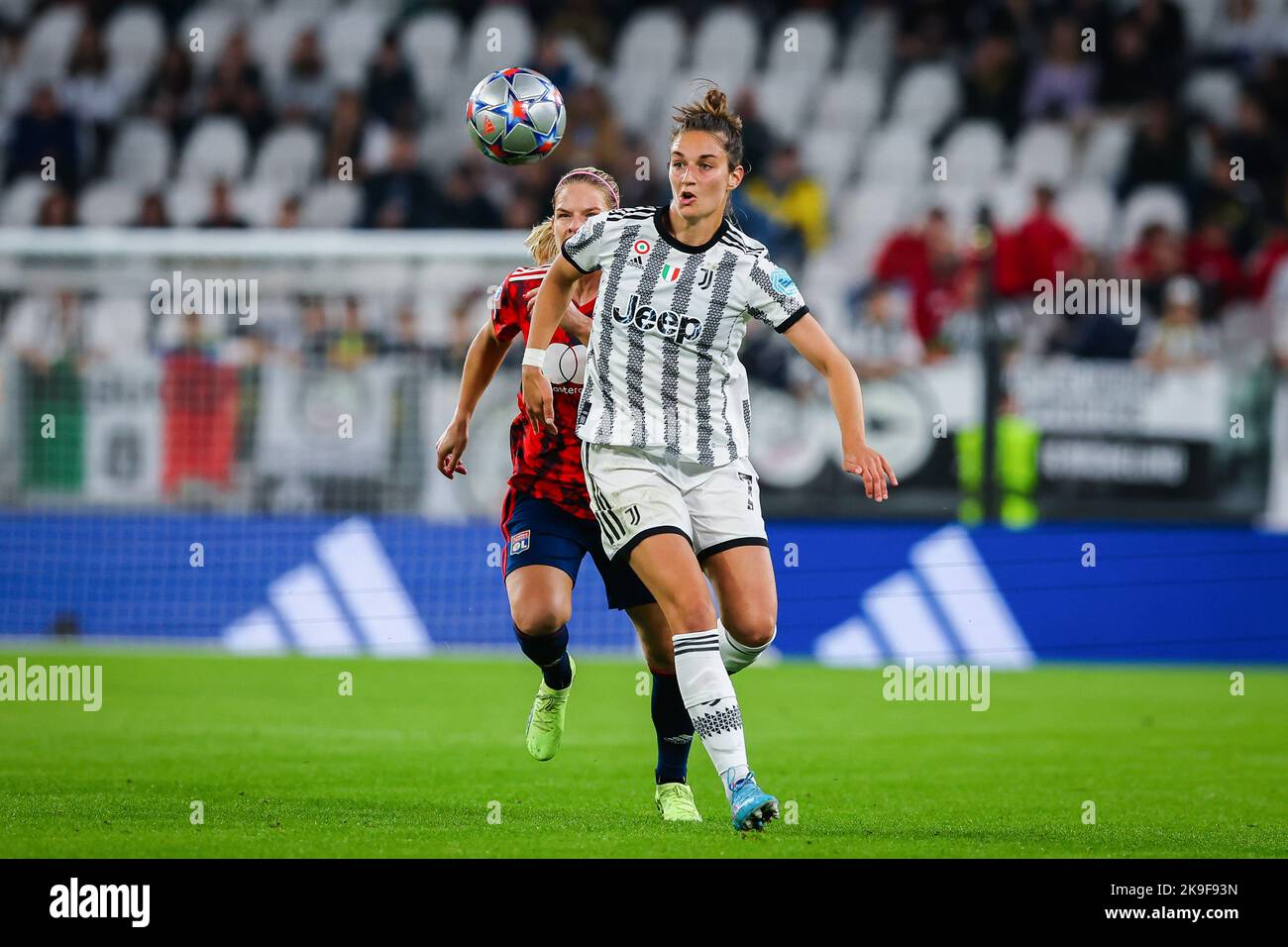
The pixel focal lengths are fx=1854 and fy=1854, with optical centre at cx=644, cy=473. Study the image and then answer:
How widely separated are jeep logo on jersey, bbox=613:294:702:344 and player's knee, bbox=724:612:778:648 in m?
0.97

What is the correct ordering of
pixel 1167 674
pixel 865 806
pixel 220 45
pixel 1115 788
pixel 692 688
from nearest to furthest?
pixel 692 688 → pixel 865 806 → pixel 1115 788 → pixel 1167 674 → pixel 220 45

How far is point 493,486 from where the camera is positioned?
13.4 meters

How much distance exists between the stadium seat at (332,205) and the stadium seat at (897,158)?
5.19 metres

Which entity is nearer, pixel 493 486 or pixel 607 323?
pixel 607 323

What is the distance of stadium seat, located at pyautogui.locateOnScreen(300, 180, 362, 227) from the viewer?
17812 mm

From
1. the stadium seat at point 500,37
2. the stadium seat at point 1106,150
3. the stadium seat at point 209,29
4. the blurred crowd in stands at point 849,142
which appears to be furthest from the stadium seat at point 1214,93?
the stadium seat at point 209,29

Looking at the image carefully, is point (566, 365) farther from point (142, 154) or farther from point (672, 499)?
point (142, 154)

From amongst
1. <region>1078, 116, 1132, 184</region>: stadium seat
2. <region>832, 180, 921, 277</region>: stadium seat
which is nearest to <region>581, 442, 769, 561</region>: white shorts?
<region>832, 180, 921, 277</region>: stadium seat

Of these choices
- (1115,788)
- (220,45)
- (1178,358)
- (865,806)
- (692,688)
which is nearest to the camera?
(692,688)

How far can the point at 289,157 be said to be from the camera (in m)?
18.7

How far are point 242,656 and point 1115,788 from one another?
23.4ft

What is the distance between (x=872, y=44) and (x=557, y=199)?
13.9 meters

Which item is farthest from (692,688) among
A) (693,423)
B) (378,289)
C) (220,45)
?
(220,45)

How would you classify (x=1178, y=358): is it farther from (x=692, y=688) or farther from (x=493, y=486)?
(x=692, y=688)
